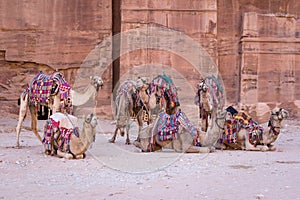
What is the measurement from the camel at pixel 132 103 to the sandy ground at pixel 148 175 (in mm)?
719

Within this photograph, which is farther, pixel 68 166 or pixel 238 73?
pixel 238 73

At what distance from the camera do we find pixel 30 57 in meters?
14.2

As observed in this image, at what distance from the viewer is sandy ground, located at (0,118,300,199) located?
4.40 metres

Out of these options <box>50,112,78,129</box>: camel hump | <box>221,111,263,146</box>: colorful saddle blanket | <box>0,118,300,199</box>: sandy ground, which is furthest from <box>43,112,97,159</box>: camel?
<box>221,111,263,146</box>: colorful saddle blanket

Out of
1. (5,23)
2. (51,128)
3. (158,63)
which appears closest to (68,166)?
(51,128)

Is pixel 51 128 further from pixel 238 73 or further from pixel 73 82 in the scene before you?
pixel 238 73

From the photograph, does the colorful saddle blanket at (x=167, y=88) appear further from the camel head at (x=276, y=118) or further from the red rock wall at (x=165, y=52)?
the red rock wall at (x=165, y=52)

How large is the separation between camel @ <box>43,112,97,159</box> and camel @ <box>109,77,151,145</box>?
1.69 metres

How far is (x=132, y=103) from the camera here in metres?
8.82

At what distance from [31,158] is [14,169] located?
91 cm

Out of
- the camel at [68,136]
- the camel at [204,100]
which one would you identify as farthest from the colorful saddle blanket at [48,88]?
the camel at [204,100]

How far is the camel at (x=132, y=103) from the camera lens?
8398 mm

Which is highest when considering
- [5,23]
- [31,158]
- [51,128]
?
[5,23]

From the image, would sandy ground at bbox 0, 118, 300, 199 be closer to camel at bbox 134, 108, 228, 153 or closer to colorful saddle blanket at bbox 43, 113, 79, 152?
camel at bbox 134, 108, 228, 153
